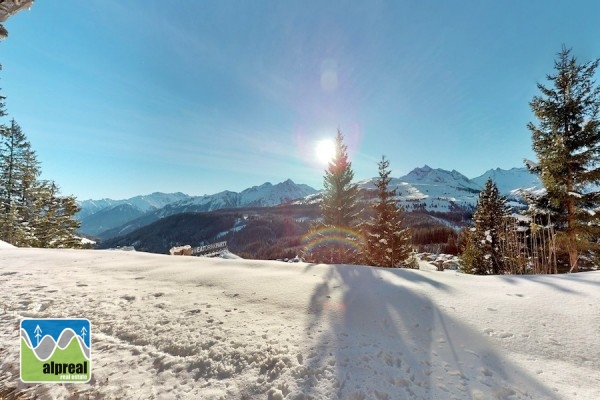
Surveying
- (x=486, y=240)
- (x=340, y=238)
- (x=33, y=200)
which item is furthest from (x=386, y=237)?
(x=33, y=200)

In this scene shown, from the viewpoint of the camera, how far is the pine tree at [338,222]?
25.5 metres

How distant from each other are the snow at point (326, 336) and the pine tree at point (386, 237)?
1657cm

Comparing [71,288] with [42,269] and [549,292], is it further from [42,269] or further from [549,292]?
[549,292]

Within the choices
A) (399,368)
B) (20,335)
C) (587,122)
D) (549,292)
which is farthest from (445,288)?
(587,122)

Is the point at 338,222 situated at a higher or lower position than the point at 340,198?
lower

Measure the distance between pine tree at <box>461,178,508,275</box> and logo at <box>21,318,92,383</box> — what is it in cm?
3022

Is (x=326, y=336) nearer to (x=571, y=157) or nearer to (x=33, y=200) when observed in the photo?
(x=571, y=157)

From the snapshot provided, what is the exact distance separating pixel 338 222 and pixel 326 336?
72.4 feet

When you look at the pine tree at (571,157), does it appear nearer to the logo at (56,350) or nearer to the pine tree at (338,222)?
the pine tree at (338,222)

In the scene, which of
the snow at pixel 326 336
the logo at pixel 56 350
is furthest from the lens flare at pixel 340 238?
the logo at pixel 56 350

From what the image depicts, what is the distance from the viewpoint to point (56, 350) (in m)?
4.19

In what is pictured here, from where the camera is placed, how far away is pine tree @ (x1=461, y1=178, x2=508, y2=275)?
26047 millimetres

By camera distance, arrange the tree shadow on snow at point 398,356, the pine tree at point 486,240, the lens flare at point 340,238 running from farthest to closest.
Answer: the pine tree at point 486,240, the lens flare at point 340,238, the tree shadow on snow at point 398,356

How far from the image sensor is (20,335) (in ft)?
15.0
